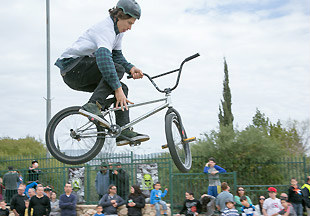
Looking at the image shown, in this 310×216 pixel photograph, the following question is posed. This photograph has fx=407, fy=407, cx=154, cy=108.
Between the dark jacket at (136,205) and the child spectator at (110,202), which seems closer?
the child spectator at (110,202)

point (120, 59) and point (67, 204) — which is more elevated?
point (120, 59)

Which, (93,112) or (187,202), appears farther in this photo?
(187,202)

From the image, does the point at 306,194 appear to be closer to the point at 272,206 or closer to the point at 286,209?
the point at 286,209

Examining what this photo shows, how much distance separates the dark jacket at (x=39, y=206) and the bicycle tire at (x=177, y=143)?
5.81 metres

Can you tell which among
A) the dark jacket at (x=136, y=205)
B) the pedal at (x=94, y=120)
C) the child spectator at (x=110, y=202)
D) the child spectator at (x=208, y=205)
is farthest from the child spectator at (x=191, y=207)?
the pedal at (x=94, y=120)

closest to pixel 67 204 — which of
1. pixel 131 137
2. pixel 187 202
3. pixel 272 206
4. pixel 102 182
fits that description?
pixel 102 182

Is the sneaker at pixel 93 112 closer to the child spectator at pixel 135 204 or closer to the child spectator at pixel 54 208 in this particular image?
the child spectator at pixel 135 204

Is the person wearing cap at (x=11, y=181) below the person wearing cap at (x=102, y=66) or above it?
below

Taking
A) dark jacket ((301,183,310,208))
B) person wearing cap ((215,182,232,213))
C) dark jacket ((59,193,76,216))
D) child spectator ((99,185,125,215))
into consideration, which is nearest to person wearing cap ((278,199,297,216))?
dark jacket ((301,183,310,208))

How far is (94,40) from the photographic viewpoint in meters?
3.94

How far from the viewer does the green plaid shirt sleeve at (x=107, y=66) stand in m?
3.78

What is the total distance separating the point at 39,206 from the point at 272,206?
5.40 meters

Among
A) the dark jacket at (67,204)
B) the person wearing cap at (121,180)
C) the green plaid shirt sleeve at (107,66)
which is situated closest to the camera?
the green plaid shirt sleeve at (107,66)

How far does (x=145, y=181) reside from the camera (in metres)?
11.2
